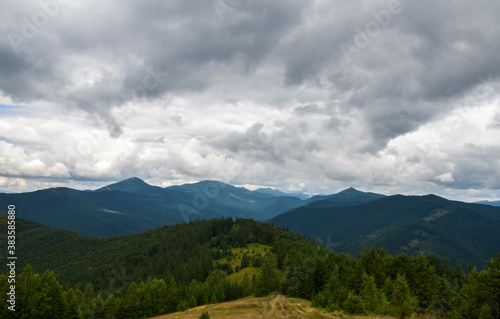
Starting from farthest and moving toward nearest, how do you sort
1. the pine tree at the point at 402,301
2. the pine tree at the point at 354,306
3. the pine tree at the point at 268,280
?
the pine tree at the point at 268,280
the pine tree at the point at 354,306
the pine tree at the point at 402,301

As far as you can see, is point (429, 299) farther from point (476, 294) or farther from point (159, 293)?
point (159, 293)

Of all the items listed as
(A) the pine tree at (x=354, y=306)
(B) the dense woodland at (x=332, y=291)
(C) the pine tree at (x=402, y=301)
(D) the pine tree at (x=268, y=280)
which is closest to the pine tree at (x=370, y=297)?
(B) the dense woodland at (x=332, y=291)

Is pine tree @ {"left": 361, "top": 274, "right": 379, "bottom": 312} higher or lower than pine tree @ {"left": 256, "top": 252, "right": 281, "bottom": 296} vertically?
higher

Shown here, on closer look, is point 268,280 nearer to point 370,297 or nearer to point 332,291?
point 332,291

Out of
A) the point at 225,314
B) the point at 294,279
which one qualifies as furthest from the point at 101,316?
the point at 294,279

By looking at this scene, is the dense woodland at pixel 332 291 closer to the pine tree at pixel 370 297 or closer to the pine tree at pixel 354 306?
the pine tree at pixel 370 297

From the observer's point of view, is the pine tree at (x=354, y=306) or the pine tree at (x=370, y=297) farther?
the pine tree at (x=370, y=297)

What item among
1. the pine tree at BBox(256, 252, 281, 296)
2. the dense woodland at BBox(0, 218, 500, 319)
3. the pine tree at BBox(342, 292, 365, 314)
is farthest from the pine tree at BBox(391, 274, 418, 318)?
the pine tree at BBox(256, 252, 281, 296)

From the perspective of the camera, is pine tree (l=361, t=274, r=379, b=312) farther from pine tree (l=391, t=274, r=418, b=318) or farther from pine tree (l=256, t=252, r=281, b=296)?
pine tree (l=256, t=252, r=281, b=296)

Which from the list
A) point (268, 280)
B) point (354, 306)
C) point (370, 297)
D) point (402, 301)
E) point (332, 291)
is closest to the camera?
point (354, 306)

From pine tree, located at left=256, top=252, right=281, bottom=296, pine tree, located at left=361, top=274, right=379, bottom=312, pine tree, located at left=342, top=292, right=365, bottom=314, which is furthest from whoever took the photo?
pine tree, located at left=256, top=252, right=281, bottom=296

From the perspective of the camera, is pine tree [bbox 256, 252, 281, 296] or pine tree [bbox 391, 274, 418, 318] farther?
pine tree [bbox 256, 252, 281, 296]

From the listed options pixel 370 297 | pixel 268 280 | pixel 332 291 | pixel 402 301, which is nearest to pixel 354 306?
pixel 370 297

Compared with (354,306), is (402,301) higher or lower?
higher
